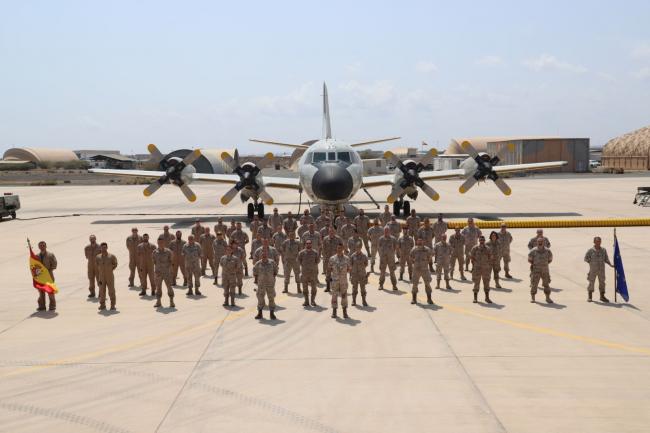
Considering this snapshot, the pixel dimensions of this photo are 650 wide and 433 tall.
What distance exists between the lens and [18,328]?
41.0 feet

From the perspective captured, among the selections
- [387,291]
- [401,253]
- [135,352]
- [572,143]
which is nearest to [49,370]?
[135,352]

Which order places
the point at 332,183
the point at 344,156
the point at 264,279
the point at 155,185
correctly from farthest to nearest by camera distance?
the point at 155,185, the point at 344,156, the point at 332,183, the point at 264,279

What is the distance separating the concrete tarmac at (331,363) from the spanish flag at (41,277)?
0.62 m

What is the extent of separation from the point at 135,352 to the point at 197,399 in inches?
109

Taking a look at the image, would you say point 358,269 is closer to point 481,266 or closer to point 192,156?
point 481,266

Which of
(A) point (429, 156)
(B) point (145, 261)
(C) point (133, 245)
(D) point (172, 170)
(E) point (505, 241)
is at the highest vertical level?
(A) point (429, 156)

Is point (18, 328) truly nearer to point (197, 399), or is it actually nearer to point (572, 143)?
point (197, 399)

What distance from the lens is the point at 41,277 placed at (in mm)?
13750

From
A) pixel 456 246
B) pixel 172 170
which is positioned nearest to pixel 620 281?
pixel 456 246

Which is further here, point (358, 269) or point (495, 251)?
point (495, 251)

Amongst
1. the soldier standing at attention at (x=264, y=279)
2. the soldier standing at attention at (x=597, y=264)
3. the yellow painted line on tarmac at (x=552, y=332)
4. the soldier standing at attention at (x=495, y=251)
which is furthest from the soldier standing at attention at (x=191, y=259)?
the soldier standing at attention at (x=597, y=264)

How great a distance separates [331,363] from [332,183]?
16.2 meters

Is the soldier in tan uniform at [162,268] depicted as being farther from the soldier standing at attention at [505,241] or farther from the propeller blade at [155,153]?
the propeller blade at [155,153]

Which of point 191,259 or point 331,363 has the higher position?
point 191,259
